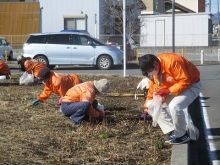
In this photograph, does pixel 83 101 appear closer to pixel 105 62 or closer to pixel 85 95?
pixel 85 95

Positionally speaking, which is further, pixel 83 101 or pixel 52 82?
pixel 52 82

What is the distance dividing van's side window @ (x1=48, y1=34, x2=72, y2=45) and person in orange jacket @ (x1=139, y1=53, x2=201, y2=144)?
58.2 ft

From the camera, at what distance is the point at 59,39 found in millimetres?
25281

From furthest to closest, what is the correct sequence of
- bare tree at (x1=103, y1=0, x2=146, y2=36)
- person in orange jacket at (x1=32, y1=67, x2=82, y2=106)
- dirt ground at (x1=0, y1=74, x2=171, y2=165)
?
1. bare tree at (x1=103, y1=0, x2=146, y2=36)
2. person in orange jacket at (x1=32, y1=67, x2=82, y2=106)
3. dirt ground at (x1=0, y1=74, x2=171, y2=165)

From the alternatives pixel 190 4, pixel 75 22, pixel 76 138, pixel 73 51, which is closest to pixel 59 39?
pixel 73 51

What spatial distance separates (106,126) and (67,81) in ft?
6.41

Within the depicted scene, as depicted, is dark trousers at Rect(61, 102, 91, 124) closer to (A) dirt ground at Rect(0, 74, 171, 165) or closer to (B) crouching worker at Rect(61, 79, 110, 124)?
(B) crouching worker at Rect(61, 79, 110, 124)

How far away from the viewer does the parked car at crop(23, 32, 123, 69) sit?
25062 mm

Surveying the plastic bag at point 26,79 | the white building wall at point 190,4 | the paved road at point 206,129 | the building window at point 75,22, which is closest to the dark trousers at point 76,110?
the paved road at point 206,129

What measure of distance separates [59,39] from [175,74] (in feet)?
60.2

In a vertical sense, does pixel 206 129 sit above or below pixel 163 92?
below

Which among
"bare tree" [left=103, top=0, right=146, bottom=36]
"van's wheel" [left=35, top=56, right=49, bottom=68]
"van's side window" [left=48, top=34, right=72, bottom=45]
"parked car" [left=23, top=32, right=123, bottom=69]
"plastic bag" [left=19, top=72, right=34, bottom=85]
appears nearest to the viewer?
"plastic bag" [left=19, top=72, right=34, bottom=85]

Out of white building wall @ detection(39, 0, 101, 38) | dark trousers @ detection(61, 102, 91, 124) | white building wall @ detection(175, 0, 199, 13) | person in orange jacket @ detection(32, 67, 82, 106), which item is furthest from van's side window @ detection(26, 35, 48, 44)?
white building wall @ detection(175, 0, 199, 13)

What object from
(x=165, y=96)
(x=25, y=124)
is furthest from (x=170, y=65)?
(x=25, y=124)
